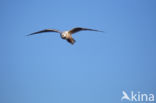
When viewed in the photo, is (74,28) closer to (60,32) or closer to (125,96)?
(60,32)

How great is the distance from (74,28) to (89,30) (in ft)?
3.03

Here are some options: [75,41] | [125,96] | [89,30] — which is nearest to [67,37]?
[75,41]

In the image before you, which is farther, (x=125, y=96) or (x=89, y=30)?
(x=125, y=96)

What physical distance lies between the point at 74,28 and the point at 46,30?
1221 mm

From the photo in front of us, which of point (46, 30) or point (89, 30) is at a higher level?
point (46, 30)

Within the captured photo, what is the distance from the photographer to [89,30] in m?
9.20

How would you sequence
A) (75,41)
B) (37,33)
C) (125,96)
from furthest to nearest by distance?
(125,96) < (37,33) < (75,41)

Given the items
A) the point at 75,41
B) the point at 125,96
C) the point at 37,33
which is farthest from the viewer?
the point at 125,96

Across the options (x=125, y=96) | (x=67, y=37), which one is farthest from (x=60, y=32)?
(x=125, y=96)

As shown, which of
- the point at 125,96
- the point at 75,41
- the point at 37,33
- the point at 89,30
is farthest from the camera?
the point at 125,96

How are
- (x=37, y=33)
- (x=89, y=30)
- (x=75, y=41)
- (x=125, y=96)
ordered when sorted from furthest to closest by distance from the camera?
1. (x=125, y=96)
2. (x=37, y=33)
3. (x=75, y=41)
4. (x=89, y=30)

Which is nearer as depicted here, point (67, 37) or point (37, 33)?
point (67, 37)

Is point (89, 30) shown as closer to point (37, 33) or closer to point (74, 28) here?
point (74, 28)

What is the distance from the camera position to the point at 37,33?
423 inches
